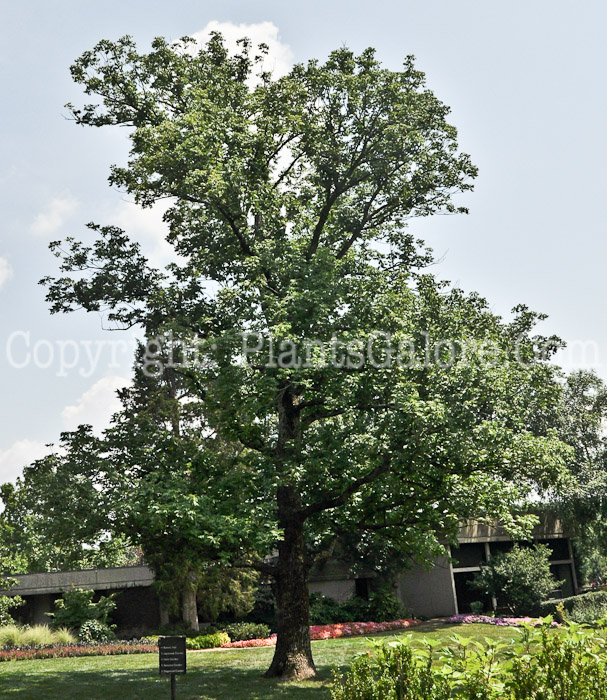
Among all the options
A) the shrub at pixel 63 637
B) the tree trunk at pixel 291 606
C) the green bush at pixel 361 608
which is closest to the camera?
the tree trunk at pixel 291 606

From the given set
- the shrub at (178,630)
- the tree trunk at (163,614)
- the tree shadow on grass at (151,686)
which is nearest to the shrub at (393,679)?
the tree shadow on grass at (151,686)

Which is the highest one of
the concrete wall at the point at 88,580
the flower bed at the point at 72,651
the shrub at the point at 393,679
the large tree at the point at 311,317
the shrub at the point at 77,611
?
the large tree at the point at 311,317

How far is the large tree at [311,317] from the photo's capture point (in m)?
16.4

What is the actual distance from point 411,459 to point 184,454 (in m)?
6.07

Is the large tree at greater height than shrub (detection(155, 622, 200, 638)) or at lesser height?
greater

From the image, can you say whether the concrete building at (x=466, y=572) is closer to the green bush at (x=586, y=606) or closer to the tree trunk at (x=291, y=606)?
the green bush at (x=586, y=606)

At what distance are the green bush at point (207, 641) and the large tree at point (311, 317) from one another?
986 cm

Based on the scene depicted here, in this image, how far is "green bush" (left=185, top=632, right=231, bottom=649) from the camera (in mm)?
26484

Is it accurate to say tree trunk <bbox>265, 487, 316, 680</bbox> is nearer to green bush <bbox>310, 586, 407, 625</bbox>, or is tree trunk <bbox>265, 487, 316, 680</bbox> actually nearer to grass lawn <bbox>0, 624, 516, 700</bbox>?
grass lawn <bbox>0, 624, 516, 700</bbox>

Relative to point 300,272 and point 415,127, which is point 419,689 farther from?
point 415,127

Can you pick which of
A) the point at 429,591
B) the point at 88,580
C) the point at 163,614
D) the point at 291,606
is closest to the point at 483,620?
the point at 429,591

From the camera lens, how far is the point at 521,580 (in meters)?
29.2

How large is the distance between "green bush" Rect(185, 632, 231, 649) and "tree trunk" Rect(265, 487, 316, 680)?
960 centimetres

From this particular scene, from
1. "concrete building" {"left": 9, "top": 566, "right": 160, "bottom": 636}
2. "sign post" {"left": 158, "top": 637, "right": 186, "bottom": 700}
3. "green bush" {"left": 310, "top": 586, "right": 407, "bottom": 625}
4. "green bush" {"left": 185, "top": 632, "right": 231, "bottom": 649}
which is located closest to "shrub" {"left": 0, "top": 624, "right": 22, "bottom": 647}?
"concrete building" {"left": 9, "top": 566, "right": 160, "bottom": 636}
